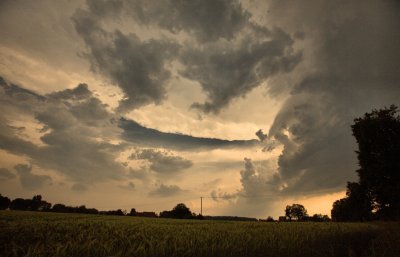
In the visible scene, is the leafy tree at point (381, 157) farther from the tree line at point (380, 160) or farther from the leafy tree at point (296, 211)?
the leafy tree at point (296, 211)

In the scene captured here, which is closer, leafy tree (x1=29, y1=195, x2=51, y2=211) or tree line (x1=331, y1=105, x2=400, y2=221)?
tree line (x1=331, y1=105, x2=400, y2=221)

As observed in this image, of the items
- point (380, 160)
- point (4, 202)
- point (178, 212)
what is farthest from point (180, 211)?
point (380, 160)

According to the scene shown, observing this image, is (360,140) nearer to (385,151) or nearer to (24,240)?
(385,151)

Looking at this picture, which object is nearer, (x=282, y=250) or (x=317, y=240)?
(x=282, y=250)

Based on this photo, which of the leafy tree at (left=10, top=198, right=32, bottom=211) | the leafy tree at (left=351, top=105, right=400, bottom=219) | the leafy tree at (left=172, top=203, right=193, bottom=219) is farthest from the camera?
the leafy tree at (left=172, top=203, right=193, bottom=219)

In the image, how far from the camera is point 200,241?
5.96 meters

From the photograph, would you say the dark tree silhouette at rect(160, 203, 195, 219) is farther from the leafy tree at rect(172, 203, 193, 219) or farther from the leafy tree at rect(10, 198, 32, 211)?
the leafy tree at rect(10, 198, 32, 211)

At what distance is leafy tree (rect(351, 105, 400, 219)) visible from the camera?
35.6 meters

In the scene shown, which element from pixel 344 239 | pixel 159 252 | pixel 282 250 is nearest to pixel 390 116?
→ pixel 344 239

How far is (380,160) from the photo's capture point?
36.0 meters

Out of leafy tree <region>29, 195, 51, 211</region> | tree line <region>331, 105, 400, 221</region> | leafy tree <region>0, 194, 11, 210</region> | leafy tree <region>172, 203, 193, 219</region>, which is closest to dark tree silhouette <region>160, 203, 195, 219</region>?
leafy tree <region>172, 203, 193, 219</region>

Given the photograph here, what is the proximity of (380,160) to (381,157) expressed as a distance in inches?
18.9

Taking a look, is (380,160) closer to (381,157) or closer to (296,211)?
(381,157)

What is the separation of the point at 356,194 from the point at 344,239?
35.7 metres
